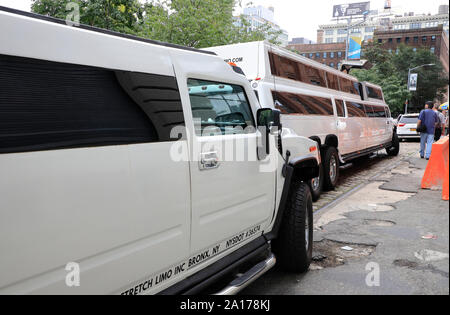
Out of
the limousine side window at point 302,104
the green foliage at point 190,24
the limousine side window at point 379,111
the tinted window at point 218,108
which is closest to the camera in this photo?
the tinted window at point 218,108

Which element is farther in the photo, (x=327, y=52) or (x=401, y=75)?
(x=327, y=52)

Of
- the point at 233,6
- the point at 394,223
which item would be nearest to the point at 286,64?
the point at 394,223

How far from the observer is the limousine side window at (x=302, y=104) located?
22.1ft

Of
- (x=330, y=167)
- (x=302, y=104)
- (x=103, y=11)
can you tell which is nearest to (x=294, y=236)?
(x=302, y=104)

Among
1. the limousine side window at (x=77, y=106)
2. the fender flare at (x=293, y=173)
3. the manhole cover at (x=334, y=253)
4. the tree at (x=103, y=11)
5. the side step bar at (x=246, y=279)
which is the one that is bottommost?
the manhole cover at (x=334, y=253)

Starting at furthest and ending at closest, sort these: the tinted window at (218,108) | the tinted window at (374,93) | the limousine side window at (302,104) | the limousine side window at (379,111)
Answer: the limousine side window at (379,111), the tinted window at (374,93), the limousine side window at (302,104), the tinted window at (218,108)

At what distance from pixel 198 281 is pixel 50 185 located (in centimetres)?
125

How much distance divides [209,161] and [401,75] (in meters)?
55.4

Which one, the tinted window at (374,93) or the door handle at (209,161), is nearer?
the door handle at (209,161)

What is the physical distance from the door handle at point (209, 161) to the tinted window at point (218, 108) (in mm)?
169

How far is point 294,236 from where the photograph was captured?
3643mm

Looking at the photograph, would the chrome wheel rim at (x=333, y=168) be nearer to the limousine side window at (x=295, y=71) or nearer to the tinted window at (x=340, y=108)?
the tinted window at (x=340, y=108)

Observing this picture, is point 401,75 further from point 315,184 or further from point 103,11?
point 103,11

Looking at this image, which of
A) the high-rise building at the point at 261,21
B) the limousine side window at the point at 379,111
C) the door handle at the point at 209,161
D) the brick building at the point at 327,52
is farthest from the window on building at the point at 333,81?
the brick building at the point at 327,52
